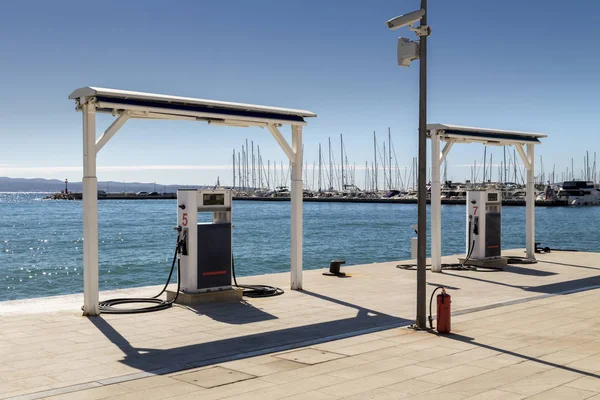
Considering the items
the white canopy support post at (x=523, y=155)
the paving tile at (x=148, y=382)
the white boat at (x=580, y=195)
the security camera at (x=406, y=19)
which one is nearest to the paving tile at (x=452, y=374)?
the paving tile at (x=148, y=382)

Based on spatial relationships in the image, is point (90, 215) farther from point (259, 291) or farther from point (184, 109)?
point (259, 291)

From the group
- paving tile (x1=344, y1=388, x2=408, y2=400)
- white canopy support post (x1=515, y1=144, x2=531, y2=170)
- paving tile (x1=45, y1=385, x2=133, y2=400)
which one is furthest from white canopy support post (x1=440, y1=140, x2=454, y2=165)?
paving tile (x1=45, y1=385, x2=133, y2=400)

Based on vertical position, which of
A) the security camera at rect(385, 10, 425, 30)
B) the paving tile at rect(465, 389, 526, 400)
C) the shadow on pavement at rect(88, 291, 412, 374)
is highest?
the security camera at rect(385, 10, 425, 30)

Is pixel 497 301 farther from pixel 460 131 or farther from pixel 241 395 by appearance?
pixel 241 395

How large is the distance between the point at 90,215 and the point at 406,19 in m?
6.12

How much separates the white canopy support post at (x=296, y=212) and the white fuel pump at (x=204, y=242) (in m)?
1.84

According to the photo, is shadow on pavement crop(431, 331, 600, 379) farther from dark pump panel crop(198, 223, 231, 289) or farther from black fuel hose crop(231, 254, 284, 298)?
dark pump panel crop(198, 223, 231, 289)

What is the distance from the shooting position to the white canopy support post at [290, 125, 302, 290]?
14.6m

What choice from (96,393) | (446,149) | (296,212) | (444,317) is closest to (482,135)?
(446,149)

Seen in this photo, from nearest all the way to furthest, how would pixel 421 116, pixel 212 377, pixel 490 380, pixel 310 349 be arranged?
pixel 490 380 < pixel 212 377 < pixel 310 349 < pixel 421 116

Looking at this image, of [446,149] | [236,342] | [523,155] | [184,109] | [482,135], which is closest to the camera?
[236,342]

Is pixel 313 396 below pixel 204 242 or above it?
below

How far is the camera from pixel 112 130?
38.4 feet

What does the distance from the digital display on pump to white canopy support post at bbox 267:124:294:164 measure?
5.90 ft
